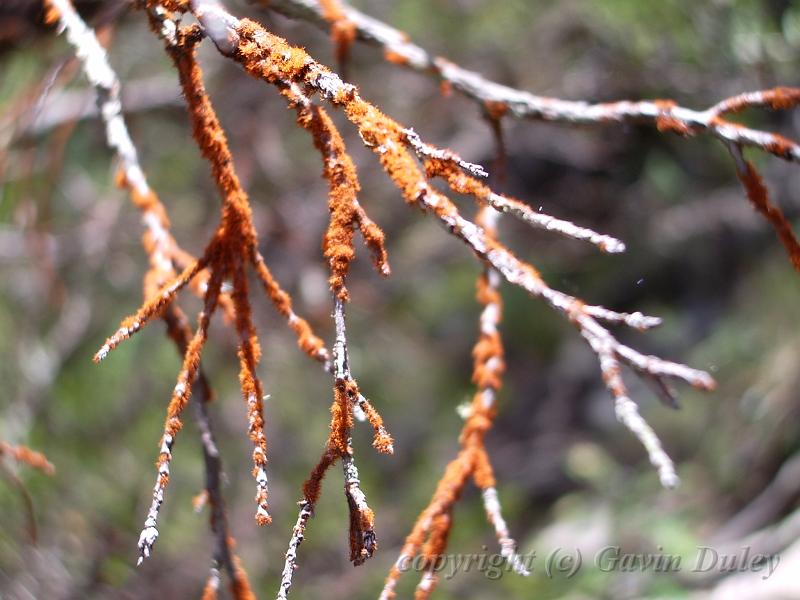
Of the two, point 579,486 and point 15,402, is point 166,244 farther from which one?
point 579,486

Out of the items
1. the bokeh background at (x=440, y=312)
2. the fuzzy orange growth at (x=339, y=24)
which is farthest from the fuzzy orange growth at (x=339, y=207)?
the bokeh background at (x=440, y=312)

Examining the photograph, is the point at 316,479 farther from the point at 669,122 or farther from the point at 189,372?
the point at 669,122

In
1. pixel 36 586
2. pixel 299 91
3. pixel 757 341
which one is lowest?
pixel 36 586

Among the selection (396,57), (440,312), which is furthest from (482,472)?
(440,312)

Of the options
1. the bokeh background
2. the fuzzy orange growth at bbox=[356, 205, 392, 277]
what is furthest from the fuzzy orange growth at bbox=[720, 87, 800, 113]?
the bokeh background

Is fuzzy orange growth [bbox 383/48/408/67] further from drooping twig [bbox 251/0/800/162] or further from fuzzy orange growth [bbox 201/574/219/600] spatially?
fuzzy orange growth [bbox 201/574/219/600]

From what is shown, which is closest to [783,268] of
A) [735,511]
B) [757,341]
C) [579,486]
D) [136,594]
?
[757,341]

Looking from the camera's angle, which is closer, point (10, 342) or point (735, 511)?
point (735, 511)
